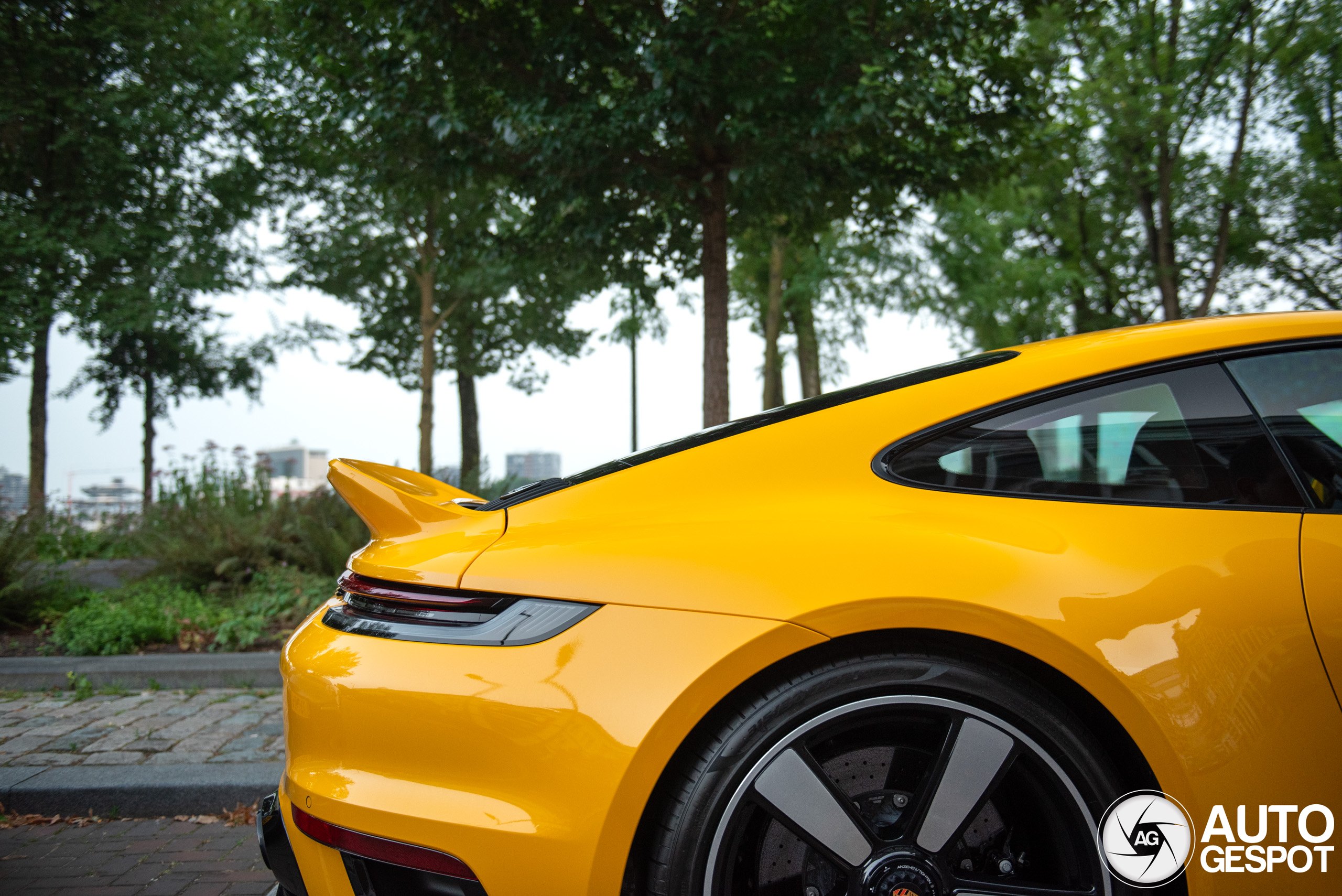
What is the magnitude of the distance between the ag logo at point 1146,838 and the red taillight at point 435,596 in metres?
1.15

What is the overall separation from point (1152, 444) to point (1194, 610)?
377 millimetres

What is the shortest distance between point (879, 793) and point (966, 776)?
161 mm

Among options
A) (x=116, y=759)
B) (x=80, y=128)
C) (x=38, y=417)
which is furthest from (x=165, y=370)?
(x=116, y=759)

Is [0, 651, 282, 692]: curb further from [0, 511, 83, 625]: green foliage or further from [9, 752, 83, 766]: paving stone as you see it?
[9, 752, 83, 766]: paving stone

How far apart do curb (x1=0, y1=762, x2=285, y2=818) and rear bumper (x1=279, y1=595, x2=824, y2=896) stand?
6.71 ft

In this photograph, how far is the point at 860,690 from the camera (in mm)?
1540

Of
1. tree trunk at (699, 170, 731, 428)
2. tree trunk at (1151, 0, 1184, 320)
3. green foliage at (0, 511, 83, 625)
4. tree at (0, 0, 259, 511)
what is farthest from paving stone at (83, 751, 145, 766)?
tree trunk at (1151, 0, 1184, 320)

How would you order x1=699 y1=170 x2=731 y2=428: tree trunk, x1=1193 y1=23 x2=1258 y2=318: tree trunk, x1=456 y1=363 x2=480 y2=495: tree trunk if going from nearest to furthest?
x1=699 y1=170 x2=731 y2=428: tree trunk < x1=1193 y1=23 x2=1258 y2=318: tree trunk < x1=456 y1=363 x2=480 y2=495: tree trunk

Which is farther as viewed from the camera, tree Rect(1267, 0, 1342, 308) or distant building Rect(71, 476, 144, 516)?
tree Rect(1267, 0, 1342, 308)

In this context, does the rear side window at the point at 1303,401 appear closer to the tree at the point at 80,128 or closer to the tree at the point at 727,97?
the tree at the point at 727,97

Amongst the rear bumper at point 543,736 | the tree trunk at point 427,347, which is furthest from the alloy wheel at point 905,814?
the tree trunk at point 427,347

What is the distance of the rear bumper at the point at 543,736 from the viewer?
147cm

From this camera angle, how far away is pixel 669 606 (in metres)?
1.52

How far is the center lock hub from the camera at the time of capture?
1503 mm
